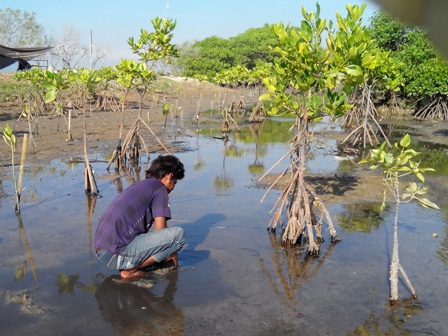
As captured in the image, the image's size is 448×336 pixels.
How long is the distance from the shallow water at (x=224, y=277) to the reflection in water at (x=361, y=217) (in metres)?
0.03

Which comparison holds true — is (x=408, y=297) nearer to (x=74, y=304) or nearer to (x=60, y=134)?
(x=74, y=304)

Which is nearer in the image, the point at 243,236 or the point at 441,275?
the point at 441,275

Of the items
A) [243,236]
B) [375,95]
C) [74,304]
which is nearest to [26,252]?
[74,304]

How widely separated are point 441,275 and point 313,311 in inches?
69.2

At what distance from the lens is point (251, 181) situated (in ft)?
33.9

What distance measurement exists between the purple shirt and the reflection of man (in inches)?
17.7

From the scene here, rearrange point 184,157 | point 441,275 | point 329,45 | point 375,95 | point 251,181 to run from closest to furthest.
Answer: point 441,275, point 329,45, point 251,181, point 184,157, point 375,95

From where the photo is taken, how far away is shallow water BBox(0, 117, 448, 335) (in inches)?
180

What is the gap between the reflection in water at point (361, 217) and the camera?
7.37 metres

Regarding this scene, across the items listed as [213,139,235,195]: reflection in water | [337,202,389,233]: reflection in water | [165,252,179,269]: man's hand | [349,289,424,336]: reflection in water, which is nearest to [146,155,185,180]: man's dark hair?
[165,252,179,269]: man's hand

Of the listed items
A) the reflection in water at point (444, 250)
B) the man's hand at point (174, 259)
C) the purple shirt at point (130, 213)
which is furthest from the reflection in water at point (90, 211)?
the reflection in water at point (444, 250)

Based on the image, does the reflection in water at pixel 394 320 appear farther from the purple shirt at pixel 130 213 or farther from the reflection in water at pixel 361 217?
the reflection in water at pixel 361 217

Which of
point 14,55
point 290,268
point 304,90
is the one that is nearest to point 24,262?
point 290,268

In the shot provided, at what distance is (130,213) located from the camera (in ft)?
16.4
